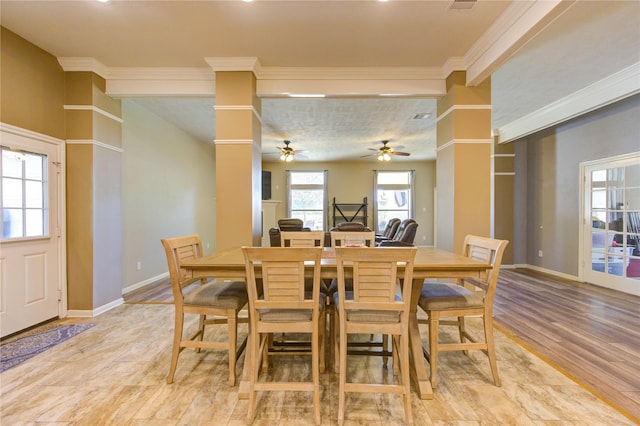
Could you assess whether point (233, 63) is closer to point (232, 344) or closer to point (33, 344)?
point (232, 344)

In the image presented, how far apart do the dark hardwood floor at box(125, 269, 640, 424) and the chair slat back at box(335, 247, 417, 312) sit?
1.55 metres

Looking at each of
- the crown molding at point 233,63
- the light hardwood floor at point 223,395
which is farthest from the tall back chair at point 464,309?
the crown molding at point 233,63

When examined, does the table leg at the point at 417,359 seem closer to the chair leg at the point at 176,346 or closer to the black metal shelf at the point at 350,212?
the chair leg at the point at 176,346

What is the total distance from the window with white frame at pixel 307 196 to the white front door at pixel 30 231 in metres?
6.15

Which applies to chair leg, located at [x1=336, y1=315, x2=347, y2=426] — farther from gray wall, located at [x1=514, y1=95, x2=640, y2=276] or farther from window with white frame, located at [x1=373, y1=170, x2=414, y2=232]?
window with white frame, located at [x1=373, y1=170, x2=414, y2=232]

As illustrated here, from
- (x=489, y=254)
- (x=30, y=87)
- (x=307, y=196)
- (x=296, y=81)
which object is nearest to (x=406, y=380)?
(x=489, y=254)

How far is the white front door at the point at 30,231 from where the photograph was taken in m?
2.60

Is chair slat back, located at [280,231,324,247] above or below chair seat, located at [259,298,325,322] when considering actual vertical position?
above

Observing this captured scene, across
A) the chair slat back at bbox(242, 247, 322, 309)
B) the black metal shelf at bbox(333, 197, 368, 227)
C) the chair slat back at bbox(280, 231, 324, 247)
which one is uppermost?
the black metal shelf at bbox(333, 197, 368, 227)

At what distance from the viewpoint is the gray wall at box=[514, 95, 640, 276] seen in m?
4.07

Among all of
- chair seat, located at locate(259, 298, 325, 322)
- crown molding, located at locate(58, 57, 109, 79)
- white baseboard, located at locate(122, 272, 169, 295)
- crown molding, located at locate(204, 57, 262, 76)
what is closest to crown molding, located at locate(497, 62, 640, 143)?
crown molding, located at locate(204, 57, 262, 76)

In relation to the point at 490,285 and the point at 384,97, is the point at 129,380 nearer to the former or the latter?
the point at 490,285

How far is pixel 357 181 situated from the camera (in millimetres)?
8961

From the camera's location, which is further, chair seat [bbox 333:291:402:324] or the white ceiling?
the white ceiling
